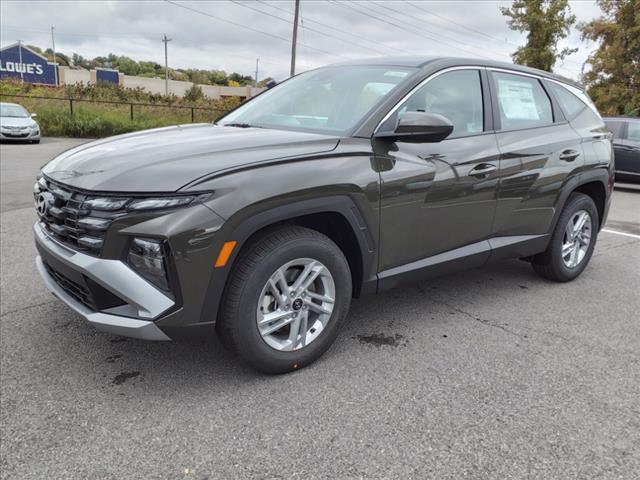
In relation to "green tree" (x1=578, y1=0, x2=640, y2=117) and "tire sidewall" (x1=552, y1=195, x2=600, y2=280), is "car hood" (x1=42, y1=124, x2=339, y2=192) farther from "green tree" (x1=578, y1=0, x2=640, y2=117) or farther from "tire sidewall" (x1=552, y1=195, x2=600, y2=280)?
"green tree" (x1=578, y1=0, x2=640, y2=117)

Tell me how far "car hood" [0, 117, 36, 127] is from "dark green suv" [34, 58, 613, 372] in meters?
15.1

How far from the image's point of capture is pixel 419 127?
113 inches

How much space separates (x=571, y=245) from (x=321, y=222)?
8.64 ft

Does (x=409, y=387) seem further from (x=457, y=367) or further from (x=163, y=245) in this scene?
(x=163, y=245)

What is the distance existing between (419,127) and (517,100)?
1516mm

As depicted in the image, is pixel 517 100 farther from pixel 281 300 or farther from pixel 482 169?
pixel 281 300

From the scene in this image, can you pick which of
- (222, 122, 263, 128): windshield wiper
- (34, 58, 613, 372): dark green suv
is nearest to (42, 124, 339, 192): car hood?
(34, 58, 613, 372): dark green suv

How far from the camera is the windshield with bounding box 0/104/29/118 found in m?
16.8

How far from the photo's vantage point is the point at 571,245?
14.8 feet

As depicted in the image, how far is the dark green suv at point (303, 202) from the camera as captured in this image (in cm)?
238

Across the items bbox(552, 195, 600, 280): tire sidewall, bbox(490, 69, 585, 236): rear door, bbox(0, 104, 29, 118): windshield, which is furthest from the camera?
bbox(0, 104, 29, 118): windshield

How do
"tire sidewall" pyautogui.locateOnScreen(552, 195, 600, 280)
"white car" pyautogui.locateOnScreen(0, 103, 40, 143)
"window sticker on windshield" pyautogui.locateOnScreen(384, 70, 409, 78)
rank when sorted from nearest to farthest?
"window sticker on windshield" pyautogui.locateOnScreen(384, 70, 409, 78) → "tire sidewall" pyautogui.locateOnScreen(552, 195, 600, 280) → "white car" pyautogui.locateOnScreen(0, 103, 40, 143)

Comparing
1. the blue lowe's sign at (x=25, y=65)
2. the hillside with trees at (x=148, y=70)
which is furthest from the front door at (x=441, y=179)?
the hillside with trees at (x=148, y=70)

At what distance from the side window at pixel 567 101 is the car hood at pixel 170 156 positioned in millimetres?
2439
